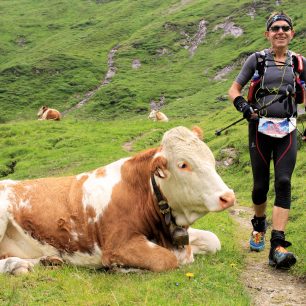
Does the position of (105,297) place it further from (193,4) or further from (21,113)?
(193,4)

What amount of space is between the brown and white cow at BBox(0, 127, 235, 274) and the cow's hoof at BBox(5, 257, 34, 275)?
0.04 feet

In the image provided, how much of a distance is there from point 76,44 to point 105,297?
320ft

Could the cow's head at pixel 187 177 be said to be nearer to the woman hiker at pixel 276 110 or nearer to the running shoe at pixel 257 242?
the woman hiker at pixel 276 110

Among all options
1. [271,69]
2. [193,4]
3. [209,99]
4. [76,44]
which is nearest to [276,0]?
[193,4]

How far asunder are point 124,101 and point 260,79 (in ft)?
194

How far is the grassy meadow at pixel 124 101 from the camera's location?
20.4ft

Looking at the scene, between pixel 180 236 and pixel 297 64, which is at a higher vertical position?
pixel 297 64

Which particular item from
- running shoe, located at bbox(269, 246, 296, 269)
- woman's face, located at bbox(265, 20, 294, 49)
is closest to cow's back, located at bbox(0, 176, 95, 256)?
running shoe, located at bbox(269, 246, 296, 269)

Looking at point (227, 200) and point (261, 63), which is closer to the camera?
point (227, 200)

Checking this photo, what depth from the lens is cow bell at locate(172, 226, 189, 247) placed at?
6.96 metres

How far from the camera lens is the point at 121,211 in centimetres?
714

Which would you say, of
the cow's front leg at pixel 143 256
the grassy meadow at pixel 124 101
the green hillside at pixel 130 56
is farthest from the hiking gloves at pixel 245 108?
the green hillside at pixel 130 56

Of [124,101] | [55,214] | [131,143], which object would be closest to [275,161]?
[55,214]

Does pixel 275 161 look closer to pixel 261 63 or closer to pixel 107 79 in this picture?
pixel 261 63
